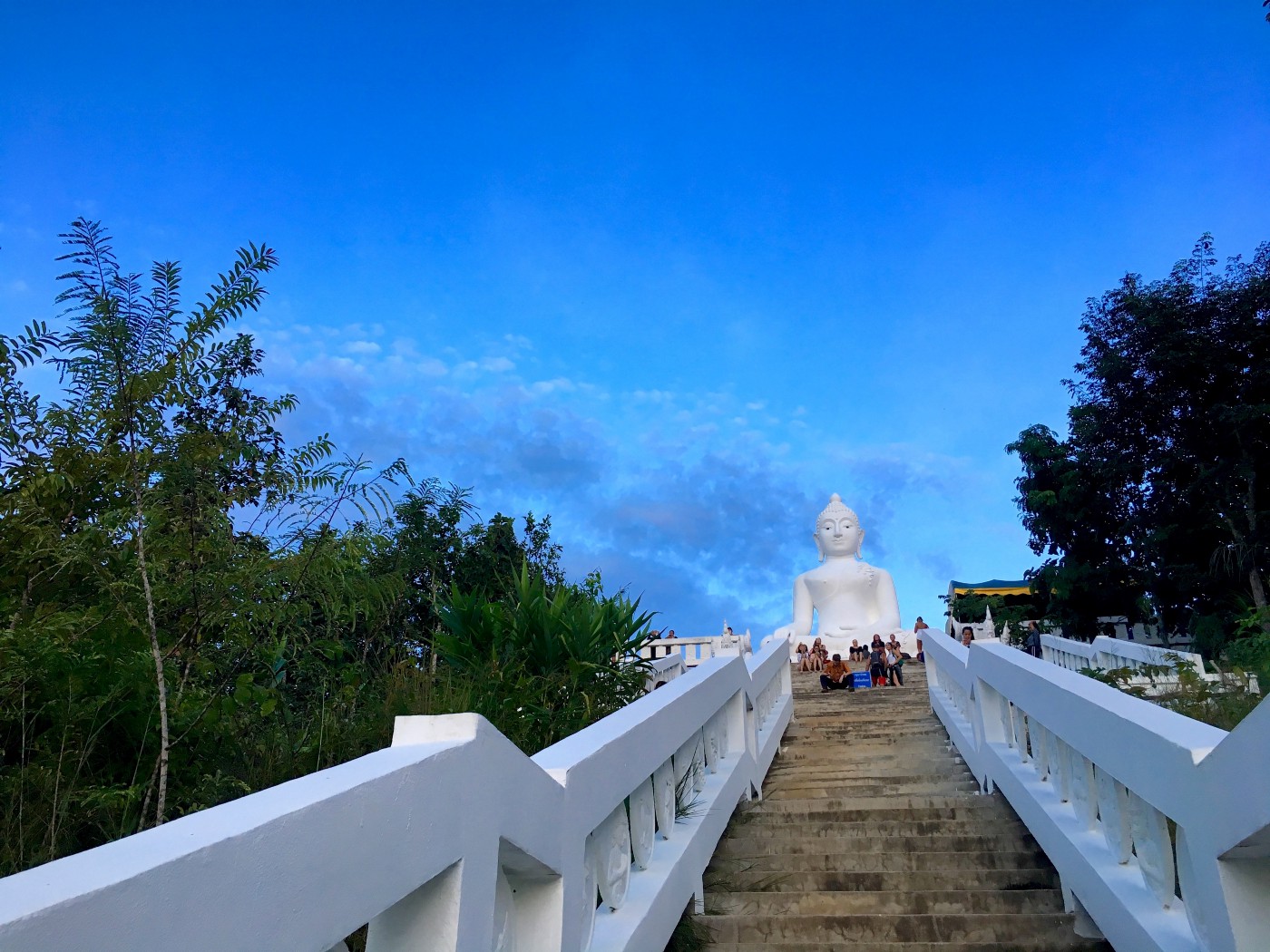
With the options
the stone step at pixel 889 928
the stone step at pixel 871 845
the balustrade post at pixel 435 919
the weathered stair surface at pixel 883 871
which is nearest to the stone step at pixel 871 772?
the weathered stair surface at pixel 883 871

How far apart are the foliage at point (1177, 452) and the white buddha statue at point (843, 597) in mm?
5836

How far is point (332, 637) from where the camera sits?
213 inches

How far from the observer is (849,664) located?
65.4ft

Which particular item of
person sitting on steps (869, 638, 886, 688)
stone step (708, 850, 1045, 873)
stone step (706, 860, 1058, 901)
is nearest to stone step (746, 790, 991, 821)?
stone step (708, 850, 1045, 873)

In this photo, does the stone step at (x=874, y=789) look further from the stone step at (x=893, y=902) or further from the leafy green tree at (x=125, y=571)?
the leafy green tree at (x=125, y=571)

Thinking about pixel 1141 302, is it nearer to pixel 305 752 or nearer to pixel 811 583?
pixel 811 583

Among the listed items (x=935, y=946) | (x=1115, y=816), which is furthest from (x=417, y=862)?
(x=935, y=946)

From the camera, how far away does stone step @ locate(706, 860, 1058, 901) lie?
185 inches

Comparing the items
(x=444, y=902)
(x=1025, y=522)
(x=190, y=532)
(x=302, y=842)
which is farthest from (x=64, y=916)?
(x=1025, y=522)

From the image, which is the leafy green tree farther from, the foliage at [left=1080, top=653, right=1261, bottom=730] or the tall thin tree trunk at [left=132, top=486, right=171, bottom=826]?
the foliage at [left=1080, top=653, right=1261, bottom=730]

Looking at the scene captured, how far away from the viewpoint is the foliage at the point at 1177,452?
19.9 m

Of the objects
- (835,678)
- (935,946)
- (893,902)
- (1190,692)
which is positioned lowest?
(935,946)

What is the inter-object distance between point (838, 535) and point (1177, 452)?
25.3 ft

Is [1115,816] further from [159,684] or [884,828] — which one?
[159,684]
